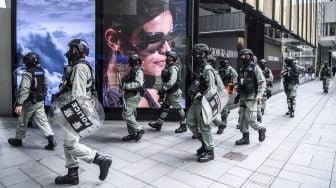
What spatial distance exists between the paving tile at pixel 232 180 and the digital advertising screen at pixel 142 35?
4.46 metres

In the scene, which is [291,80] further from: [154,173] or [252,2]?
[154,173]

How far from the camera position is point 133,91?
20.4ft

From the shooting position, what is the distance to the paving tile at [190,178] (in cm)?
413

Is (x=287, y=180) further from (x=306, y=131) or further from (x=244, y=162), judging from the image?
(x=306, y=131)

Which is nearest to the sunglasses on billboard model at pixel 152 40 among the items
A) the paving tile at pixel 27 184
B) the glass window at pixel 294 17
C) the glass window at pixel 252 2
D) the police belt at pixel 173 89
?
the police belt at pixel 173 89

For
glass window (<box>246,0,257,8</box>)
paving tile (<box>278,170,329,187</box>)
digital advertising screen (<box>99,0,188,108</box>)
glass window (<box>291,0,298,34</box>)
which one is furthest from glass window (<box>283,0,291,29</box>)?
paving tile (<box>278,170,329,187</box>)

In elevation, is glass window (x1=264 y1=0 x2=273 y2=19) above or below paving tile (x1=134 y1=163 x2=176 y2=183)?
above

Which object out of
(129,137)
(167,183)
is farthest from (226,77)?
(167,183)

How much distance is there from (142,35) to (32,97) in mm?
3778

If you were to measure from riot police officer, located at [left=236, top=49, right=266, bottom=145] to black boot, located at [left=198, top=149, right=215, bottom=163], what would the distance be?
1.21 metres

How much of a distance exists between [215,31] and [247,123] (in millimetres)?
5310

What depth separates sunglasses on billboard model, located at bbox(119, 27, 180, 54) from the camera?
27.6ft

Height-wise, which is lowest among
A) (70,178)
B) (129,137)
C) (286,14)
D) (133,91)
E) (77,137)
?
(70,178)

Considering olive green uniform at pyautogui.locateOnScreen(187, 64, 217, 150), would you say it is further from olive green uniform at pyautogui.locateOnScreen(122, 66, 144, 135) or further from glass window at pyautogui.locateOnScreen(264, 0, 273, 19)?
glass window at pyautogui.locateOnScreen(264, 0, 273, 19)
